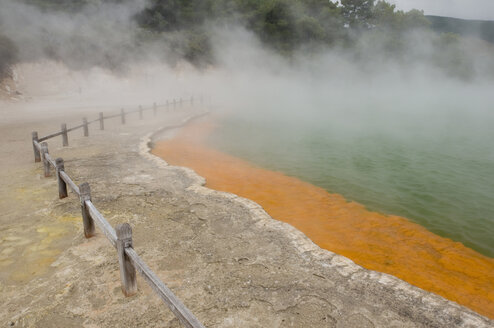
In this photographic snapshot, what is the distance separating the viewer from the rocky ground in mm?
2863

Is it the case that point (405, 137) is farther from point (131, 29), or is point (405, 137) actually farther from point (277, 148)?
point (131, 29)

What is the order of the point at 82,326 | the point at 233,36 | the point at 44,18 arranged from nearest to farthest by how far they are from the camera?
the point at 82,326, the point at 44,18, the point at 233,36

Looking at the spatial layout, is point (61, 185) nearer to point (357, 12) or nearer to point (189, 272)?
point (189, 272)

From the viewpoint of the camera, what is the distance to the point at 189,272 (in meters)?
3.49

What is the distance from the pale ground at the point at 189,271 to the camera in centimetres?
286

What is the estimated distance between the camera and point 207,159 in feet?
30.6

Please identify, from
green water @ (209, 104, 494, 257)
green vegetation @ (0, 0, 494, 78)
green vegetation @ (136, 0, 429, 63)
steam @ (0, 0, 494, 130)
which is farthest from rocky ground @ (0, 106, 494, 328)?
green vegetation @ (136, 0, 429, 63)

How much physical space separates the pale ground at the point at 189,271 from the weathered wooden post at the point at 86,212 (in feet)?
0.40

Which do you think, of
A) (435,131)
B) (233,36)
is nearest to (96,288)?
(435,131)

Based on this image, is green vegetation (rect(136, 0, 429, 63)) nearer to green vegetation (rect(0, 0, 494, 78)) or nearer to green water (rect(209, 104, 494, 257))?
green vegetation (rect(0, 0, 494, 78))

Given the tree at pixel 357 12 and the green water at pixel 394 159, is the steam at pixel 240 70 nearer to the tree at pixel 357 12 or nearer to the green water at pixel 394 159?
the green water at pixel 394 159

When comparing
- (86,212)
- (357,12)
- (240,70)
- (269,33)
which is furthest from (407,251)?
(357,12)

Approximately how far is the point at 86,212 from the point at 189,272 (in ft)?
5.06

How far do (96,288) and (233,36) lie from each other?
35.9m
